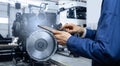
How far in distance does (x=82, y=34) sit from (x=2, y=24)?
8.01 m

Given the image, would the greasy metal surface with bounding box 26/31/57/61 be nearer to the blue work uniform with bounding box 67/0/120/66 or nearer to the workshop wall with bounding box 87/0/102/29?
the workshop wall with bounding box 87/0/102/29

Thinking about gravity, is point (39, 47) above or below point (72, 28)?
below

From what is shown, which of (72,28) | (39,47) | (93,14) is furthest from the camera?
(93,14)

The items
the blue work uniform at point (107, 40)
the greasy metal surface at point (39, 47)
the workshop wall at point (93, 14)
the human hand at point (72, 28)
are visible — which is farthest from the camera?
the workshop wall at point (93, 14)

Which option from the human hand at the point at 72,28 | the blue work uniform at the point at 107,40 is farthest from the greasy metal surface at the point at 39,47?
the blue work uniform at the point at 107,40

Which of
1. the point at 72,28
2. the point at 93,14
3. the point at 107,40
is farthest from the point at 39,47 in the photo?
the point at 107,40

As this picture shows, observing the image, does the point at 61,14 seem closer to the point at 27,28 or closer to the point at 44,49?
the point at 27,28

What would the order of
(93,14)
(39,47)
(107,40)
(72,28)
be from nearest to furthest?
(107,40), (72,28), (39,47), (93,14)

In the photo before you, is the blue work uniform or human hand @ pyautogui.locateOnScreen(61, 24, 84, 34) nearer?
the blue work uniform

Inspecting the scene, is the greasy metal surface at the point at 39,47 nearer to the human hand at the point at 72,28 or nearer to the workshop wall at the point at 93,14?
the human hand at the point at 72,28

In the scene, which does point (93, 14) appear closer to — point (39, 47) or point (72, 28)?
point (39, 47)

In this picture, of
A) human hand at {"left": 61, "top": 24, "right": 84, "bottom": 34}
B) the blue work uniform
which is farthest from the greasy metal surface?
the blue work uniform

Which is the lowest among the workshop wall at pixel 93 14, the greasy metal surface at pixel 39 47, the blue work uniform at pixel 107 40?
the greasy metal surface at pixel 39 47

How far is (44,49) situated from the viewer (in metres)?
2.53
